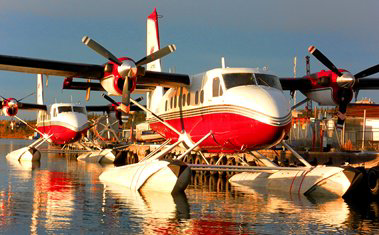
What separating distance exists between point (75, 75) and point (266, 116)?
25.9 feet

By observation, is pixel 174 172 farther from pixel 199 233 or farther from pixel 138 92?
pixel 138 92

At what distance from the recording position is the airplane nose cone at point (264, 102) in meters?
15.6

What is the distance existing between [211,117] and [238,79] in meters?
1.52

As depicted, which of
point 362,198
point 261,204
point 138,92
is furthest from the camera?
point 138,92

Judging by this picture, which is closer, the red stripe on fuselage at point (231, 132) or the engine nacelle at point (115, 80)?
the red stripe on fuselage at point (231, 132)

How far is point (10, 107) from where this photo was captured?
131 ft

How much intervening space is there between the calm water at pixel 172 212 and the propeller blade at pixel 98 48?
14.5 ft

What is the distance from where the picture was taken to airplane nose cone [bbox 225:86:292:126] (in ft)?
51.3

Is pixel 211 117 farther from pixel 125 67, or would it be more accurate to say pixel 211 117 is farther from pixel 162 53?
pixel 162 53

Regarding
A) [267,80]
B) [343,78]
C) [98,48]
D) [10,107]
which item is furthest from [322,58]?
[10,107]

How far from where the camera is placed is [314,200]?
626 inches

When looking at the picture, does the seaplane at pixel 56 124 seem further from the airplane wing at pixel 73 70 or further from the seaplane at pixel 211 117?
the airplane wing at pixel 73 70

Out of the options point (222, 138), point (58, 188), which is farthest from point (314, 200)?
point (58, 188)

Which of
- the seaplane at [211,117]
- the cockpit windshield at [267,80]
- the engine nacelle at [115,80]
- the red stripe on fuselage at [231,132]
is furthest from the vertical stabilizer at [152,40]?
the cockpit windshield at [267,80]
